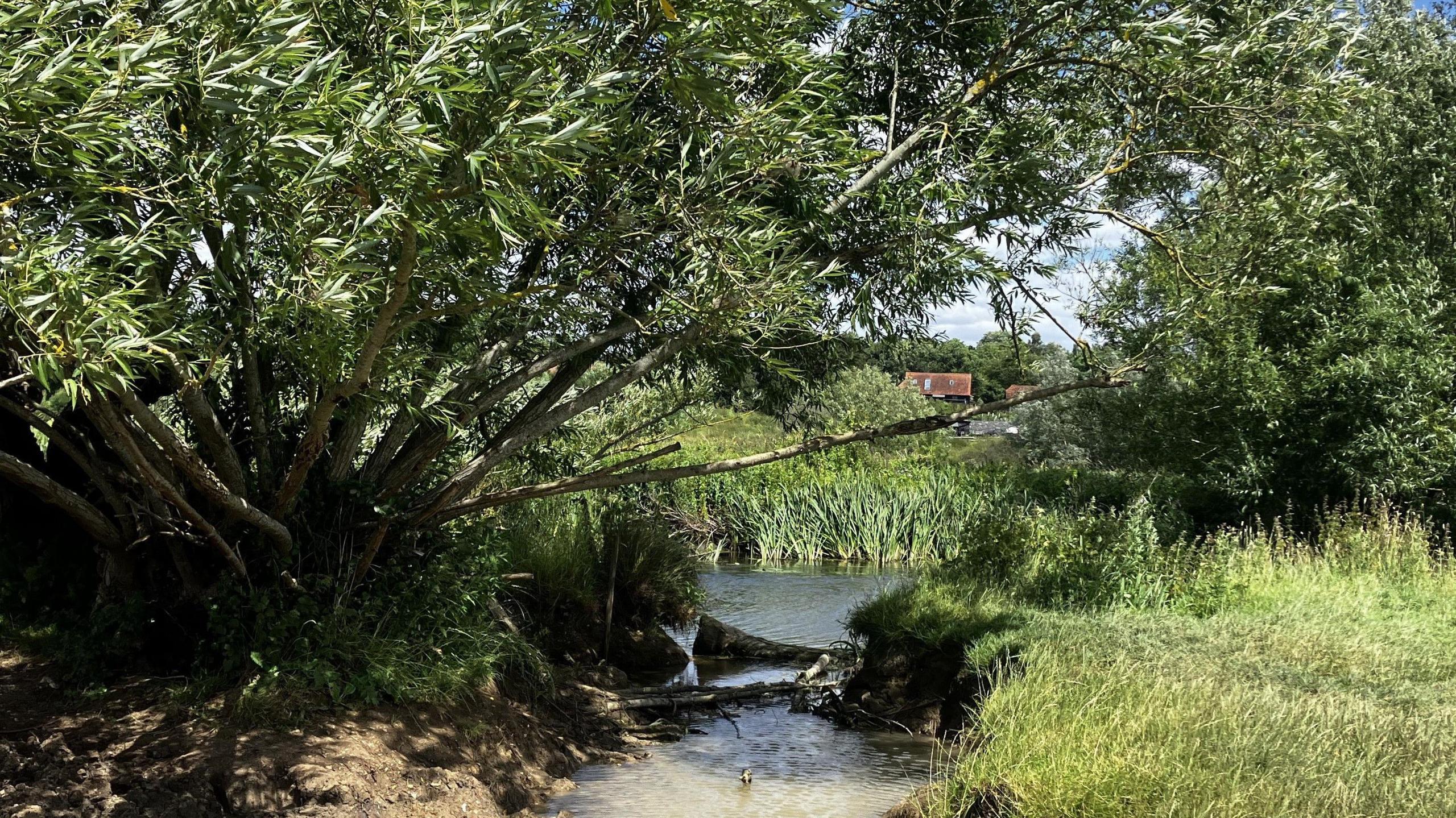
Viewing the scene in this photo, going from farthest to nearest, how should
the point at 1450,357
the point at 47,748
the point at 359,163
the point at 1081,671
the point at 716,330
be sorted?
the point at 1450,357 → the point at 1081,671 → the point at 716,330 → the point at 47,748 → the point at 359,163

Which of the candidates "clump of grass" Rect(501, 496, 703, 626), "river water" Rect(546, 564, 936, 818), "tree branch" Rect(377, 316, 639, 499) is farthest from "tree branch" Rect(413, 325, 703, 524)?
"clump of grass" Rect(501, 496, 703, 626)

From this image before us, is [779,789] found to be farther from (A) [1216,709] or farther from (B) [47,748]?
(B) [47,748]

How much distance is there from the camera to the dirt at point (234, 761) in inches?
194

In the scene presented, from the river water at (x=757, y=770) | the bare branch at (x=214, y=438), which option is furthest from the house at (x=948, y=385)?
the bare branch at (x=214, y=438)

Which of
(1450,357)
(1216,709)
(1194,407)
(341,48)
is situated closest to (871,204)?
(1216,709)

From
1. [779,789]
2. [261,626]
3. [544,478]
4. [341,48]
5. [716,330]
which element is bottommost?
[779,789]

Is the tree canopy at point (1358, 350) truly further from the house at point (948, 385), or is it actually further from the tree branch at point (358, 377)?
the house at point (948, 385)

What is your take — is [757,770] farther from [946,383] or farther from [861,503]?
[946,383]

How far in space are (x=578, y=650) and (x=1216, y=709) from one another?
17.9ft

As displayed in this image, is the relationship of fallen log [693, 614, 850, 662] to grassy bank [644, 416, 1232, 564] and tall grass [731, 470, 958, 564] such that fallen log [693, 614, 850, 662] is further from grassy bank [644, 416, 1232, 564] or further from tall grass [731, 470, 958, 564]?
tall grass [731, 470, 958, 564]

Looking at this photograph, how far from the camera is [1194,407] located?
14555 mm

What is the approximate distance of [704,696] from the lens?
8.65 metres

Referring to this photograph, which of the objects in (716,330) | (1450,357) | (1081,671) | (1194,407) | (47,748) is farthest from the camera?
(1194,407)

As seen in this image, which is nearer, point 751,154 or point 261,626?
point 751,154
